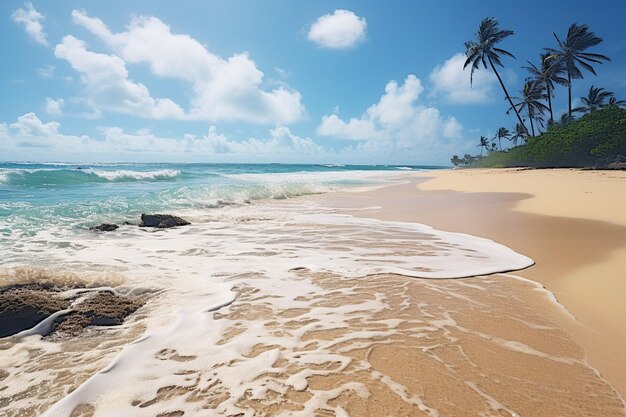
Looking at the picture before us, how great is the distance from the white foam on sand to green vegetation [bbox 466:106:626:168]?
29019 mm

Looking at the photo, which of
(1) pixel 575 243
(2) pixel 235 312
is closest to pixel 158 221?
(2) pixel 235 312

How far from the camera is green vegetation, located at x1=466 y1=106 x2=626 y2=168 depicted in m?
26.3

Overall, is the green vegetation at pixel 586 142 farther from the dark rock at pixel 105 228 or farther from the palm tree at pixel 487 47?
the dark rock at pixel 105 228

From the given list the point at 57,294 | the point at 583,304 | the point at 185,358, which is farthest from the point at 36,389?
the point at 583,304

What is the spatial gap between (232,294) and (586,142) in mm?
35961

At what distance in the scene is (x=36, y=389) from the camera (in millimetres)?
2215

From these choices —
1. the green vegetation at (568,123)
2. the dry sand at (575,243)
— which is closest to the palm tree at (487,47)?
the green vegetation at (568,123)

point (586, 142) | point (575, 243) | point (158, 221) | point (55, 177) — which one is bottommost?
point (158, 221)

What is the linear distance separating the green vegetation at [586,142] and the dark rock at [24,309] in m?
35.0

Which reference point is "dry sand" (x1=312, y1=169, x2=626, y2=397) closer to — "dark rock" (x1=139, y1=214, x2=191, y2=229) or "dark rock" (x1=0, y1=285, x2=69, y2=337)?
"dark rock" (x1=0, y1=285, x2=69, y2=337)

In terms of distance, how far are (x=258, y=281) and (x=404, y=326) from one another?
2.07 m

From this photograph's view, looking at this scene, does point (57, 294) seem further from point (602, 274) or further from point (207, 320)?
point (602, 274)

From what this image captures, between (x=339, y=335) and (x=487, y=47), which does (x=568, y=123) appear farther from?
(x=339, y=335)

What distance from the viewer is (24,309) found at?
3137mm
